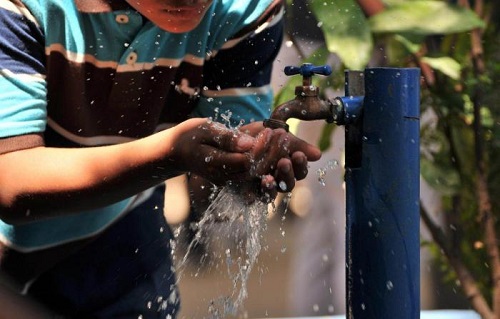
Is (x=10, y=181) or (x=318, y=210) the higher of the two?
(x=10, y=181)

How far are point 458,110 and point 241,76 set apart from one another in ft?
2.79

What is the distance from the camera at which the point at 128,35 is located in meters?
1.96

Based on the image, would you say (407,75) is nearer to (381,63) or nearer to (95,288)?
(95,288)

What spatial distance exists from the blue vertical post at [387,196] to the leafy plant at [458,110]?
1.08 meters

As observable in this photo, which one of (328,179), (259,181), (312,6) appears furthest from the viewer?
(328,179)

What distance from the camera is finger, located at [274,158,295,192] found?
1.41m

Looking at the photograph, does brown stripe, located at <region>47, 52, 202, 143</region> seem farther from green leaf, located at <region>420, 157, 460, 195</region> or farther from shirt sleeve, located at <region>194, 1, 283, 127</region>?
green leaf, located at <region>420, 157, 460, 195</region>

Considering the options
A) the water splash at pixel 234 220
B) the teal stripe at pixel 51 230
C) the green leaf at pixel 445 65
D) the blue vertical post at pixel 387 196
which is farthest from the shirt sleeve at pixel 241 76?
the green leaf at pixel 445 65

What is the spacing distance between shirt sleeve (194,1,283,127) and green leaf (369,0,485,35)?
1.71 feet

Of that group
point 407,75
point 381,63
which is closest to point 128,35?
point 407,75

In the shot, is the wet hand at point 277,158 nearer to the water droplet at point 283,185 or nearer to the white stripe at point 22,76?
the water droplet at point 283,185

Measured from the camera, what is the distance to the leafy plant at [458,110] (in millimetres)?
2594

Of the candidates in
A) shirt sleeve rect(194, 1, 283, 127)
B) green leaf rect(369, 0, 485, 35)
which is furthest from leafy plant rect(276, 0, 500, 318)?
shirt sleeve rect(194, 1, 283, 127)

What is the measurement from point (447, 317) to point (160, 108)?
3.95ft
